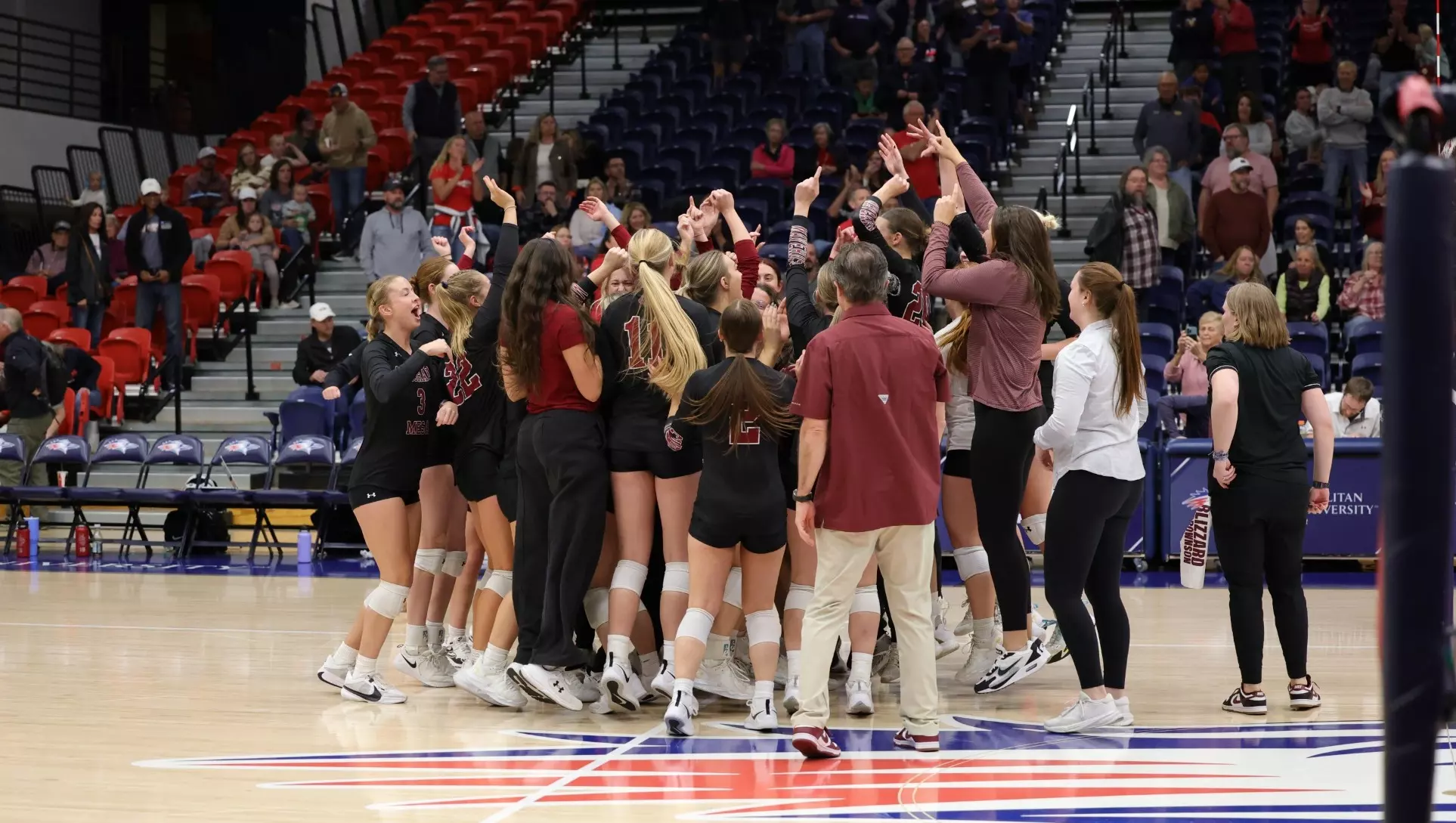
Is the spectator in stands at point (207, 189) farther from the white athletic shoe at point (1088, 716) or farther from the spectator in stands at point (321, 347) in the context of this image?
the white athletic shoe at point (1088, 716)

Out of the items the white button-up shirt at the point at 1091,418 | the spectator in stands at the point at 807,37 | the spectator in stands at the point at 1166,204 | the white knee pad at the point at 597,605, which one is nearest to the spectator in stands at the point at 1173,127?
the spectator in stands at the point at 1166,204

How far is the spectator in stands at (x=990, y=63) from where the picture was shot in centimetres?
1605

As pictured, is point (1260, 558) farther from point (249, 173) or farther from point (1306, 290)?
point (249, 173)

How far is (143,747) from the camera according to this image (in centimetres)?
539

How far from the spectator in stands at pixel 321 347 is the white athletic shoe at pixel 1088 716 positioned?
30.4ft

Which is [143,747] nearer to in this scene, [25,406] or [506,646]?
[506,646]

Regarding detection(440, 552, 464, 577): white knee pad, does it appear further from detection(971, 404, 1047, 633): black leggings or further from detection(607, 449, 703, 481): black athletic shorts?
detection(971, 404, 1047, 633): black leggings

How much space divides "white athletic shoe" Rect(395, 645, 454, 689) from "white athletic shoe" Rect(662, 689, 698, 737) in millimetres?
1506

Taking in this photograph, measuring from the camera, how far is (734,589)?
5.79m

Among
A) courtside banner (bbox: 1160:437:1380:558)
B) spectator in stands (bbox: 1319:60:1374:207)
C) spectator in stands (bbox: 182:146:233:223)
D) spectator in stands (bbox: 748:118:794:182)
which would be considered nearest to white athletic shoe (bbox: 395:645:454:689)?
courtside banner (bbox: 1160:437:1380:558)

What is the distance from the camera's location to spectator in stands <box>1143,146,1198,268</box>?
13555 millimetres

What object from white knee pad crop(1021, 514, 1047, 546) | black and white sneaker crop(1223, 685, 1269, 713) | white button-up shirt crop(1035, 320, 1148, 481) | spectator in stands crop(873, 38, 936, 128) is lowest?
black and white sneaker crop(1223, 685, 1269, 713)

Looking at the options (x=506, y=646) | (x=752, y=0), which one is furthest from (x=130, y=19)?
(x=506, y=646)

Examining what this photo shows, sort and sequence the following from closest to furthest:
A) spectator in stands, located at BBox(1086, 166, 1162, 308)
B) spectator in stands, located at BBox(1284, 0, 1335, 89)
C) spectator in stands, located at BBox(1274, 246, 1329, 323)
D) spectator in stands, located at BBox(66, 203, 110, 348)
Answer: spectator in stands, located at BBox(1274, 246, 1329, 323) → spectator in stands, located at BBox(1086, 166, 1162, 308) → spectator in stands, located at BBox(1284, 0, 1335, 89) → spectator in stands, located at BBox(66, 203, 110, 348)
